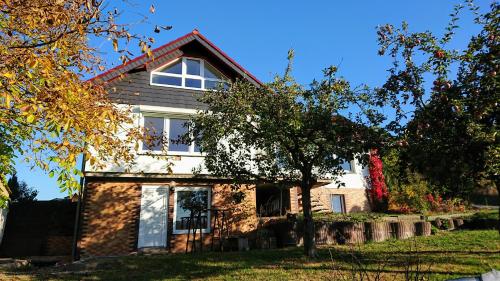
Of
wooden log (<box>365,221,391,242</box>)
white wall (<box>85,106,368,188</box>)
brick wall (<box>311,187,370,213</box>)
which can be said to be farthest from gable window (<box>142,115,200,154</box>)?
brick wall (<box>311,187,370,213</box>)

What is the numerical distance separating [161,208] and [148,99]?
504 centimetres

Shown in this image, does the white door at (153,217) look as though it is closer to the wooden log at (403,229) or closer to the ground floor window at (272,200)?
the ground floor window at (272,200)

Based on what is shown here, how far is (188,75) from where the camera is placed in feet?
60.8

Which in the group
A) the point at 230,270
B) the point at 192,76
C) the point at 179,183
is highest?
the point at 192,76

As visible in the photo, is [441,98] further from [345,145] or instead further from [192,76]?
[192,76]

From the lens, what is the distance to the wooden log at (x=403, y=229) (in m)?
14.9

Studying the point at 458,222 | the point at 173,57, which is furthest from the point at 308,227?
the point at 173,57

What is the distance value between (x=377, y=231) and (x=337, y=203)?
9.49m

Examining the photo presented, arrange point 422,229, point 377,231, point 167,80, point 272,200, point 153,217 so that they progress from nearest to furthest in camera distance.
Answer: point 377,231, point 422,229, point 153,217, point 167,80, point 272,200

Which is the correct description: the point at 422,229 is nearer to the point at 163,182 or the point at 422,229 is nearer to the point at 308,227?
the point at 308,227

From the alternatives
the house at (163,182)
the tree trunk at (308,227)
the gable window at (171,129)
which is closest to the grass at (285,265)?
the tree trunk at (308,227)

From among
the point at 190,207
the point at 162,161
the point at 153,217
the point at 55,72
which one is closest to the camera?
the point at 55,72

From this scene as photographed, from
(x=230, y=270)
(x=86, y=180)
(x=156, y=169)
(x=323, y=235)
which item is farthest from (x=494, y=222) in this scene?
(x=86, y=180)

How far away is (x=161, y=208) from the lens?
15.8 metres
